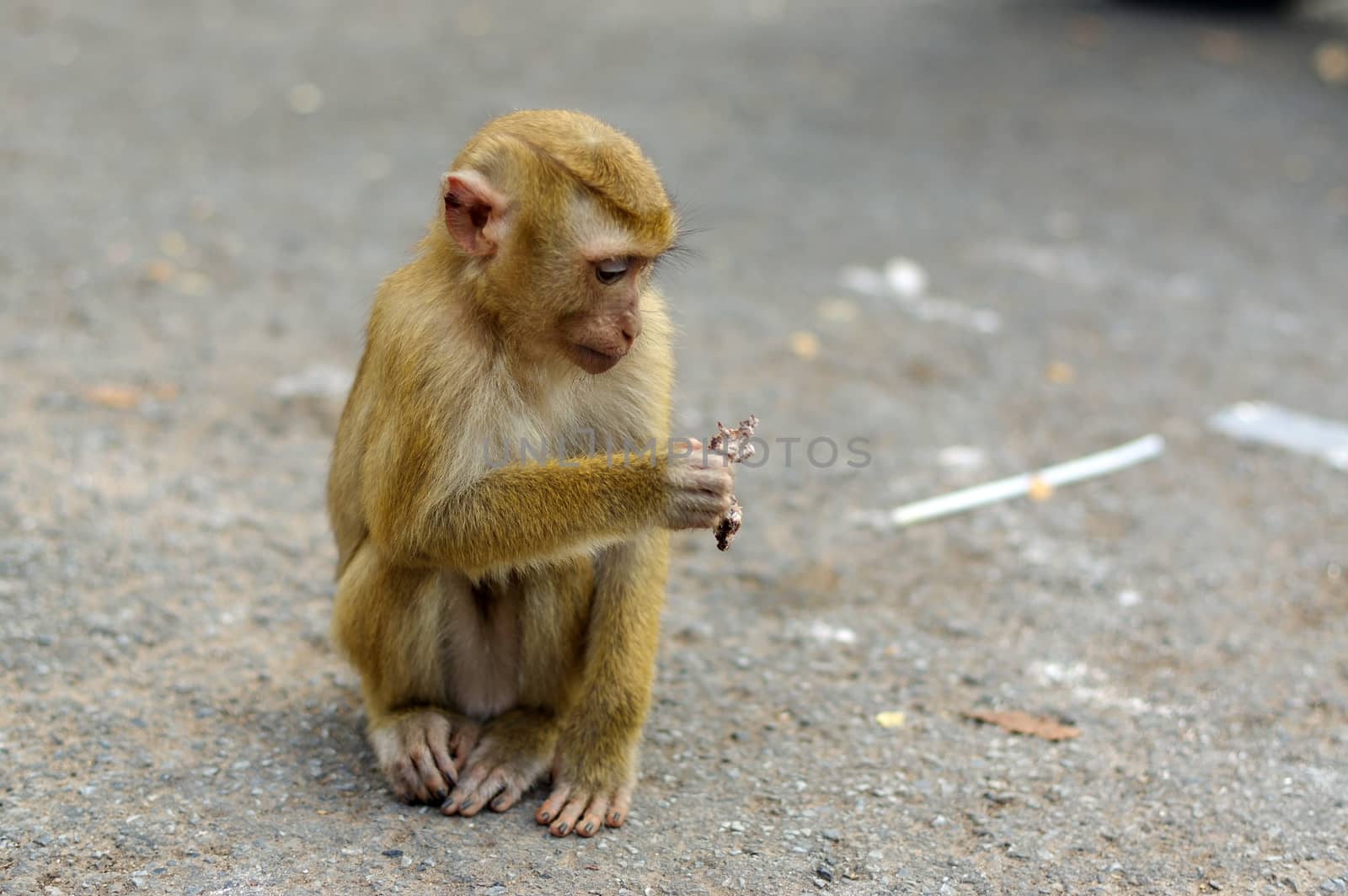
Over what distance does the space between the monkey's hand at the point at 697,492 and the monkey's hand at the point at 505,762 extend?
2.34 ft

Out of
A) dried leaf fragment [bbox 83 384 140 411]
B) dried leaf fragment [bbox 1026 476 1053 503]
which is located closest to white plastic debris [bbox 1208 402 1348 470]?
dried leaf fragment [bbox 1026 476 1053 503]

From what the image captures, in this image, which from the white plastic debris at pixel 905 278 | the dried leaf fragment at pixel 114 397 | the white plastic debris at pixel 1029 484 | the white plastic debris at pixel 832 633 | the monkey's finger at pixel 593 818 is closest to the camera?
the monkey's finger at pixel 593 818

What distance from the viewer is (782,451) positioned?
17.8 feet

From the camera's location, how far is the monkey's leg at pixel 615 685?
125 inches

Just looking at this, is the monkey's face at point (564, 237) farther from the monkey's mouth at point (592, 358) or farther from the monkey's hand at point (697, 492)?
the monkey's hand at point (697, 492)

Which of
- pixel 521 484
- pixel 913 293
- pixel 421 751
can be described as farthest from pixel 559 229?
pixel 913 293

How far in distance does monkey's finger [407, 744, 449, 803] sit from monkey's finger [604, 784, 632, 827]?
0.38 metres

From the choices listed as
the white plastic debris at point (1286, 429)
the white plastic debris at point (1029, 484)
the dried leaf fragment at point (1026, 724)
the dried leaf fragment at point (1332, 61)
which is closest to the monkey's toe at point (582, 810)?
the dried leaf fragment at point (1026, 724)

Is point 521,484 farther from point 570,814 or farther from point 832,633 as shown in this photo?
point 832,633

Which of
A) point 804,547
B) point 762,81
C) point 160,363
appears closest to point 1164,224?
point 762,81

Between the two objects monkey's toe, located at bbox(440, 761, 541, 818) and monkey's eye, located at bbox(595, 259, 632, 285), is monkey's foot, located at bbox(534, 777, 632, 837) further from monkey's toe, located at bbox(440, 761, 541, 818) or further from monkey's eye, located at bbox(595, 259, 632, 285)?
monkey's eye, located at bbox(595, 259, 632, 285)

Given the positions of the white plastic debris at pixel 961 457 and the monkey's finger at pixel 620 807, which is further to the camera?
the white plastic debris at pixel 961 457

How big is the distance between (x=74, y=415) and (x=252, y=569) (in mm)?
1274

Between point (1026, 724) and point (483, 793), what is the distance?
4.84ft
